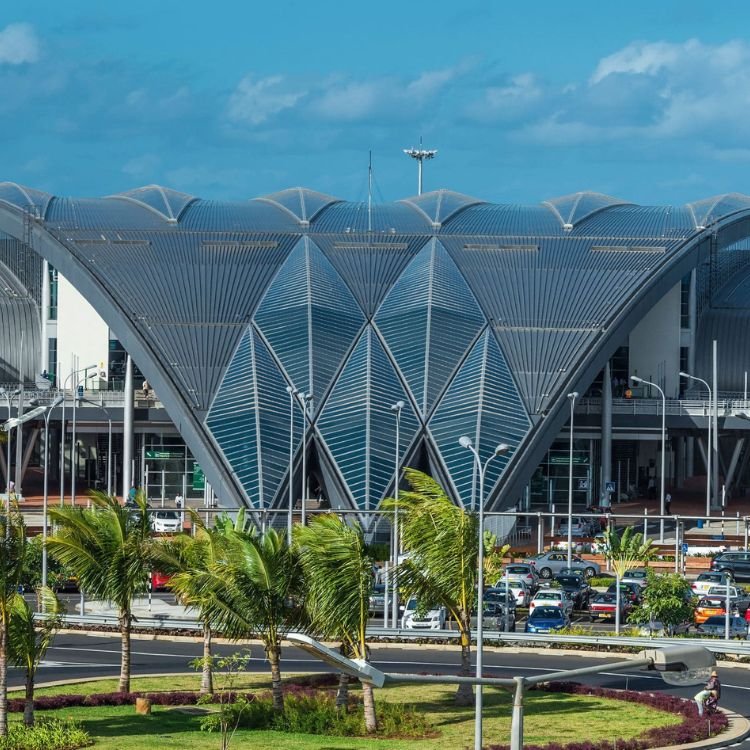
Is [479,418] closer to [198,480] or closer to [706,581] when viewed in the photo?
[198,480]

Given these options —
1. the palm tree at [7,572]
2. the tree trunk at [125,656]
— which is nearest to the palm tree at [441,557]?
the tree trunk at [125,656]

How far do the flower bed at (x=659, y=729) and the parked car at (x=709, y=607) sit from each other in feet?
45.5

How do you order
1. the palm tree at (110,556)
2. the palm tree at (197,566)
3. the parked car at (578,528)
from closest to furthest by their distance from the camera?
1. the palm tree at (197,566)
2. the palm tree at (110,556)
3. the parked car at (578,528)

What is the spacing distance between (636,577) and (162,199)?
48.0 m

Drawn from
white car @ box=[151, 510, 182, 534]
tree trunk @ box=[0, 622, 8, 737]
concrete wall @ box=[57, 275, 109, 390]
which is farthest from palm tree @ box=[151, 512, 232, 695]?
concrete wall @ box=[57, 275, 109, 390]

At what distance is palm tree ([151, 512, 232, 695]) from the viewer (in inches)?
1684

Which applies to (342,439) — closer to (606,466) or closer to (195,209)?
(606,466)

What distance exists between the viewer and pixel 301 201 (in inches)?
4176

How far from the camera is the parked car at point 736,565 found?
235ft

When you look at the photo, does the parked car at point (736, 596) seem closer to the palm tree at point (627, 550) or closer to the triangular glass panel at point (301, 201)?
the palm tree at point (627, 550)

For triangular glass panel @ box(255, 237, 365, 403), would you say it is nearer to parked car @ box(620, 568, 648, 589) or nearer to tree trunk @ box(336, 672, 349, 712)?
parked car @ box(620, 568, 648, 589)

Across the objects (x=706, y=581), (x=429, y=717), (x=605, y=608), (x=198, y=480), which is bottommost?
(x=429, y=717)

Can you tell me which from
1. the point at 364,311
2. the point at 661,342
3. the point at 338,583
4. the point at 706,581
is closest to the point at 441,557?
the point at 338,583

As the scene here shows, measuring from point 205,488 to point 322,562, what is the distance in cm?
5059
